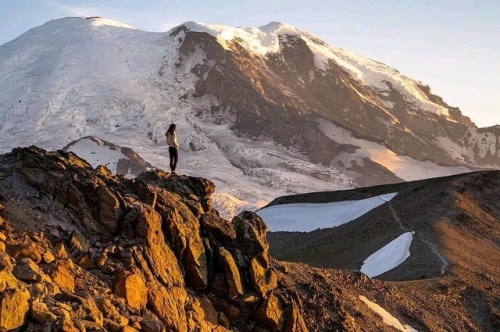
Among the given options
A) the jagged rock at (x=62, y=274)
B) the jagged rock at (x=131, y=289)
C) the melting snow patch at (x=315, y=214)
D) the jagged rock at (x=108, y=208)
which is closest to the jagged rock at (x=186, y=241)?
the jagged rock at (x=108, y=208)

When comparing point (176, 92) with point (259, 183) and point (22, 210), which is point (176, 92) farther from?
point (22, 210)

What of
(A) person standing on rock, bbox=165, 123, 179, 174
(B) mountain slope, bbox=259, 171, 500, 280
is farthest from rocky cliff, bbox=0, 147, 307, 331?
(B) mountain slope, bbox=259, 171, 500, 280

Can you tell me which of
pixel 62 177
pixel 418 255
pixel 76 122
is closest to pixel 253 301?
pixel 62 177

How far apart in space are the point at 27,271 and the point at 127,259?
2.84 meters

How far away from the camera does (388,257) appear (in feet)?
127

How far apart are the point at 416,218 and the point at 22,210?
1554 inches

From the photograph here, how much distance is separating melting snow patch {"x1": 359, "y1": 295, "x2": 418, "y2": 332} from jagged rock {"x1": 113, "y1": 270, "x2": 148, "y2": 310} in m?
13.3

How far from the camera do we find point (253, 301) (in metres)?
15.5

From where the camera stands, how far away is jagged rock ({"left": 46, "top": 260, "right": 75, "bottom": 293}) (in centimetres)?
1109

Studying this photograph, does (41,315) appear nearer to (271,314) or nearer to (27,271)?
(27,271)

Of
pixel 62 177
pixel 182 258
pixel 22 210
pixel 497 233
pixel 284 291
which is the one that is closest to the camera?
pixel 22 210

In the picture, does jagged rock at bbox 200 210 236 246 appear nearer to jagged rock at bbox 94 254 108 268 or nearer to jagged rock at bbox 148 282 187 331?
jagged rock at bbox 148 282 187 331

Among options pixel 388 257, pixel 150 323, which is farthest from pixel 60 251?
pixel 388 257

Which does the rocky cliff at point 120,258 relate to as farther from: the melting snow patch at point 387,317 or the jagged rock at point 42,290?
the melting snow patch at point 387,317
